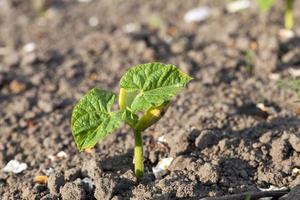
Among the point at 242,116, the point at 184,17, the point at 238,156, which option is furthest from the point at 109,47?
the point at 238,156

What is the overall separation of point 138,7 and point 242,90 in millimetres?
1364

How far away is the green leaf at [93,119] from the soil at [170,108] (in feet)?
0.80

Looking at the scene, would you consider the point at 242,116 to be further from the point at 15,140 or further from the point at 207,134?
the point at 15,140

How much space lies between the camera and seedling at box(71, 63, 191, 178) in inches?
76.7

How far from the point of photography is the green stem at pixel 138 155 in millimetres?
2102

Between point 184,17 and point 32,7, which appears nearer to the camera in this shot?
point 184,17

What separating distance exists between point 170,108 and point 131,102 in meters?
0.73

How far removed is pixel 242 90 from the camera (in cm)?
→ 291

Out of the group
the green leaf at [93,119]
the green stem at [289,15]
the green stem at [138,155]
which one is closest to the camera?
the green leaf at [93,119]

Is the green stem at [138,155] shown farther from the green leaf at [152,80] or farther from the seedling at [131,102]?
the green leaf at [152,80]

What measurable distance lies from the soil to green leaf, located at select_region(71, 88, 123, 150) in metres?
0.25

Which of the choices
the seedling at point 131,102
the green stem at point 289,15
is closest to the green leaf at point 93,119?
the seedling at point 131,102

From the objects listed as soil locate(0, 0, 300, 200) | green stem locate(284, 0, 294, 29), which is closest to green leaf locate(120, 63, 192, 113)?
soil locate(0, 0, 300, 200)

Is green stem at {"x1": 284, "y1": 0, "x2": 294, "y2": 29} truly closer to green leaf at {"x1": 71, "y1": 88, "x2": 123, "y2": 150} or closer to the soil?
the soil
